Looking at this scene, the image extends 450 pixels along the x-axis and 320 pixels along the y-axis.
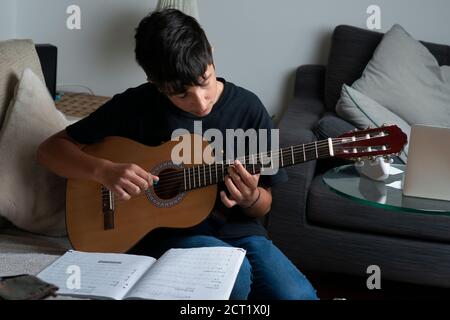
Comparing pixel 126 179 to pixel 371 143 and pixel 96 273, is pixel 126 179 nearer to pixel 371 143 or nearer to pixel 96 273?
pixel 96 273

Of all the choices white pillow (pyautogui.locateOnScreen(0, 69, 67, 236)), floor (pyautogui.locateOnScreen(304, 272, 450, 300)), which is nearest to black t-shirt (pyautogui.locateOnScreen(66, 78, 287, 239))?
white pillow (pyautogui.locateOnScreen(0, 69, 67, 236))

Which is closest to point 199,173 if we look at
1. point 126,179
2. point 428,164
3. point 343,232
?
point 126,179

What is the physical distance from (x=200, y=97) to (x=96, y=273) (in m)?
0.43

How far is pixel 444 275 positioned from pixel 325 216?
44 cm

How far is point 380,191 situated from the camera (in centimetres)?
158

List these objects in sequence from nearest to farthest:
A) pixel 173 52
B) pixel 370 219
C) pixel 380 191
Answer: pixel 173 52 < pixel 380 191 < pixel 370 219

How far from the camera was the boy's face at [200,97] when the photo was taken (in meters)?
1.37

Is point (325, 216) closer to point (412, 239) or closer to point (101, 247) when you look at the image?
point (412, 239)

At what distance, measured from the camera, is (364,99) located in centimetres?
228

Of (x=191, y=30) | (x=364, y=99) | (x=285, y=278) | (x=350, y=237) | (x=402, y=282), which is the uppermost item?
(x=191, y=30)

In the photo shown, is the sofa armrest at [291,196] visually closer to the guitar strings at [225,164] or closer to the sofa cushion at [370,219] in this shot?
the sofa cushion at [370,219]

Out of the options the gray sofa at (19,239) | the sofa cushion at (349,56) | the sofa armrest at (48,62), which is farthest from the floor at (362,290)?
the sofa armrest at (48,62)
